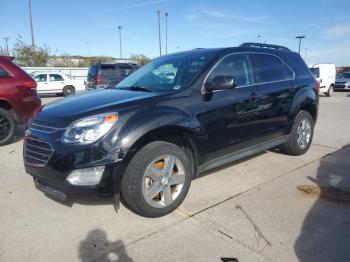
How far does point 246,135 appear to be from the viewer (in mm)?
4414

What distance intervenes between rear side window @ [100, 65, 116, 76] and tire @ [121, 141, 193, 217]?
41.9ft

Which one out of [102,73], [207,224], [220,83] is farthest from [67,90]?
[207,224]

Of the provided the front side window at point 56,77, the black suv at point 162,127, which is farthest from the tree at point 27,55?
the black suv at point 162,127

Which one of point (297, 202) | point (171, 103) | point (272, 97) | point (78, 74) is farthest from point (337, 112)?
point (78, 74)

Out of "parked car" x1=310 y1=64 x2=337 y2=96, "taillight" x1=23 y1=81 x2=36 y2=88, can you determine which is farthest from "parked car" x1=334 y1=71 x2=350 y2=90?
"taillight" x1=23 y1=81 x2=36 y2=88

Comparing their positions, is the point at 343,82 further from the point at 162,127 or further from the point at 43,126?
the point at 43,126

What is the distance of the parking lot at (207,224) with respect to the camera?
286cm

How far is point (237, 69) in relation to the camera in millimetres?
4426

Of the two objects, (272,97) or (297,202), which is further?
(272,97)

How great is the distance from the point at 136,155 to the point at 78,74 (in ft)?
106

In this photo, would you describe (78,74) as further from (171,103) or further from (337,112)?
(171,103)

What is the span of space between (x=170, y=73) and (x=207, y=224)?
1.98m

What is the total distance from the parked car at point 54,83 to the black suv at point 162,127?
16471mm

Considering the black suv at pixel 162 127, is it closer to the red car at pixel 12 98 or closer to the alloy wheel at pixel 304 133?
the alloy wheel at pixel 304 133
